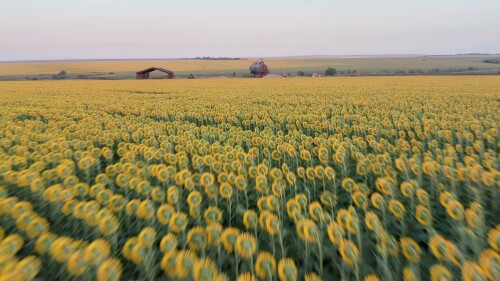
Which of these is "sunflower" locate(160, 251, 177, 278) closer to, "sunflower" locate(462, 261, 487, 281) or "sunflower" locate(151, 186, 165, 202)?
"sunflower" locate(151, 186, 165, 202)

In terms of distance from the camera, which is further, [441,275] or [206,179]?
[206,179]

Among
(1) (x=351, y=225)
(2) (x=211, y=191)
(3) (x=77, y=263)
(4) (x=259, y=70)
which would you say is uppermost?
(4) (x=259, y=70)

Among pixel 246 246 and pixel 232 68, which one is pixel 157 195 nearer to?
pixel 246 246

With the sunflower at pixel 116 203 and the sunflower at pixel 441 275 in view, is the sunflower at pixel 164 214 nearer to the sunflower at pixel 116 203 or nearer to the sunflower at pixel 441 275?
the sunflower at pixel 116 203

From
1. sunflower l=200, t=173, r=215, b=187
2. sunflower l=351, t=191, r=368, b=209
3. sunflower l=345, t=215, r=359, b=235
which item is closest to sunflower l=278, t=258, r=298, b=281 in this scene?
sunflower l=345, t=215, r=359, b=235

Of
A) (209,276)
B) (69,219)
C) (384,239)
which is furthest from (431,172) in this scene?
(69,219)

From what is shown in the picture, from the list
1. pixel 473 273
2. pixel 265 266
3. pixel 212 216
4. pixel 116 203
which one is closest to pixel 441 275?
pixel 473 273

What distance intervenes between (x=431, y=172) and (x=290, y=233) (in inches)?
Result: 85.8

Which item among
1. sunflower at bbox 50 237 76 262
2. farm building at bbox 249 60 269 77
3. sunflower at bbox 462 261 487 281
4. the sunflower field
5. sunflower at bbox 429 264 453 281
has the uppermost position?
farm building at bbox 249 60 269 77

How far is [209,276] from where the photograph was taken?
1686 millimetres

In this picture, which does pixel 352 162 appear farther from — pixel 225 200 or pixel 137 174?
pixel 137 174

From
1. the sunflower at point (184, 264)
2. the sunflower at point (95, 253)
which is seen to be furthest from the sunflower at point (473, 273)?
the sunflower at point (95, 253)

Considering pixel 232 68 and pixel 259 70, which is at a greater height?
pixel 232 68

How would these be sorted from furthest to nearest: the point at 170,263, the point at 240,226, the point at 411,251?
the point at 240,226, the point at 411,251, the point at 170,263
